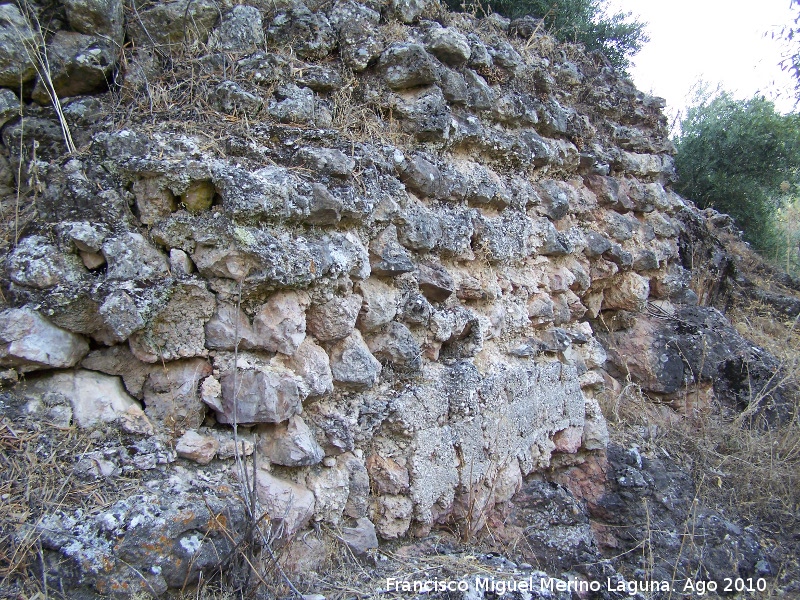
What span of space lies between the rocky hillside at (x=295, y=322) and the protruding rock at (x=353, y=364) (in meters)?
0.01

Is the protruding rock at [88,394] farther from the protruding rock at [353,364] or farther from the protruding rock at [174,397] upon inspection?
the protruding rock at [353,364]

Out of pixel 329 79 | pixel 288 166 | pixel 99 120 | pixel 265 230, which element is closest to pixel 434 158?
pixel 329 79

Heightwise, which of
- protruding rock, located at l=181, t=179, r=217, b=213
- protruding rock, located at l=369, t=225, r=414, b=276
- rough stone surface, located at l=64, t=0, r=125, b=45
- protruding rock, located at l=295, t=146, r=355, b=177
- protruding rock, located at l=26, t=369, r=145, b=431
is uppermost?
rough stone surface, located at l=64, t=0, r=125, b=45

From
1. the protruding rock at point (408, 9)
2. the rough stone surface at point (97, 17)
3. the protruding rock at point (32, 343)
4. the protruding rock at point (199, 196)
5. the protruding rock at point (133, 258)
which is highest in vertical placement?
the protruding rock at point (408, 9)

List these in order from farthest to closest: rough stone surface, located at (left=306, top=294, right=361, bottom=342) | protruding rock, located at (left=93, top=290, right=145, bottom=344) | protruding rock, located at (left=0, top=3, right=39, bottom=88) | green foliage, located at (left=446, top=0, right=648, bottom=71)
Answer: green foliage, located at (left=446, top=0, right=648, bottom=71) < rough stone surface, located at (left=306, top=294, right=361, bottom=342) < protruding rock, located at (left=0, top=3, right=39, bottom=88) < protruding rock, located at (left=93, top=290, right=145, bottom=344)

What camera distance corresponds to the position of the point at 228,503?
6.82 ft

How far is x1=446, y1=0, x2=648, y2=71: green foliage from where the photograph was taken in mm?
5918

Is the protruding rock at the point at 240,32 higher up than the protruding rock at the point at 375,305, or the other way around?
the protruding rock at the point at 240,32

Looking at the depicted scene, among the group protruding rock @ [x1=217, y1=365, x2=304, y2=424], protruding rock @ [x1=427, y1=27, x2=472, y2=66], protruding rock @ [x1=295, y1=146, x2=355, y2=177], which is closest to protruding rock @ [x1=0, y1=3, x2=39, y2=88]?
protruding rock @ [x1=295, y1=146, x2=355, y2=177]

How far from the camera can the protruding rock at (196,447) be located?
2139 millimetres

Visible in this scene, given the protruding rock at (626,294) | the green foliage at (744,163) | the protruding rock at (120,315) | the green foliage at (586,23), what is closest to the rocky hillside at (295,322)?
the protruding rock at (120,315)

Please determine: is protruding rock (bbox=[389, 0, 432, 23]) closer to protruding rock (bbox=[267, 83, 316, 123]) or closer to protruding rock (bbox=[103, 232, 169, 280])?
protruding rock (bbox=[267, 83, 316, 123])

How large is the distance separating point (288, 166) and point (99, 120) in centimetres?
81

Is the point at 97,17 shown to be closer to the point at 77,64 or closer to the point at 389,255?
the point at 77,64
